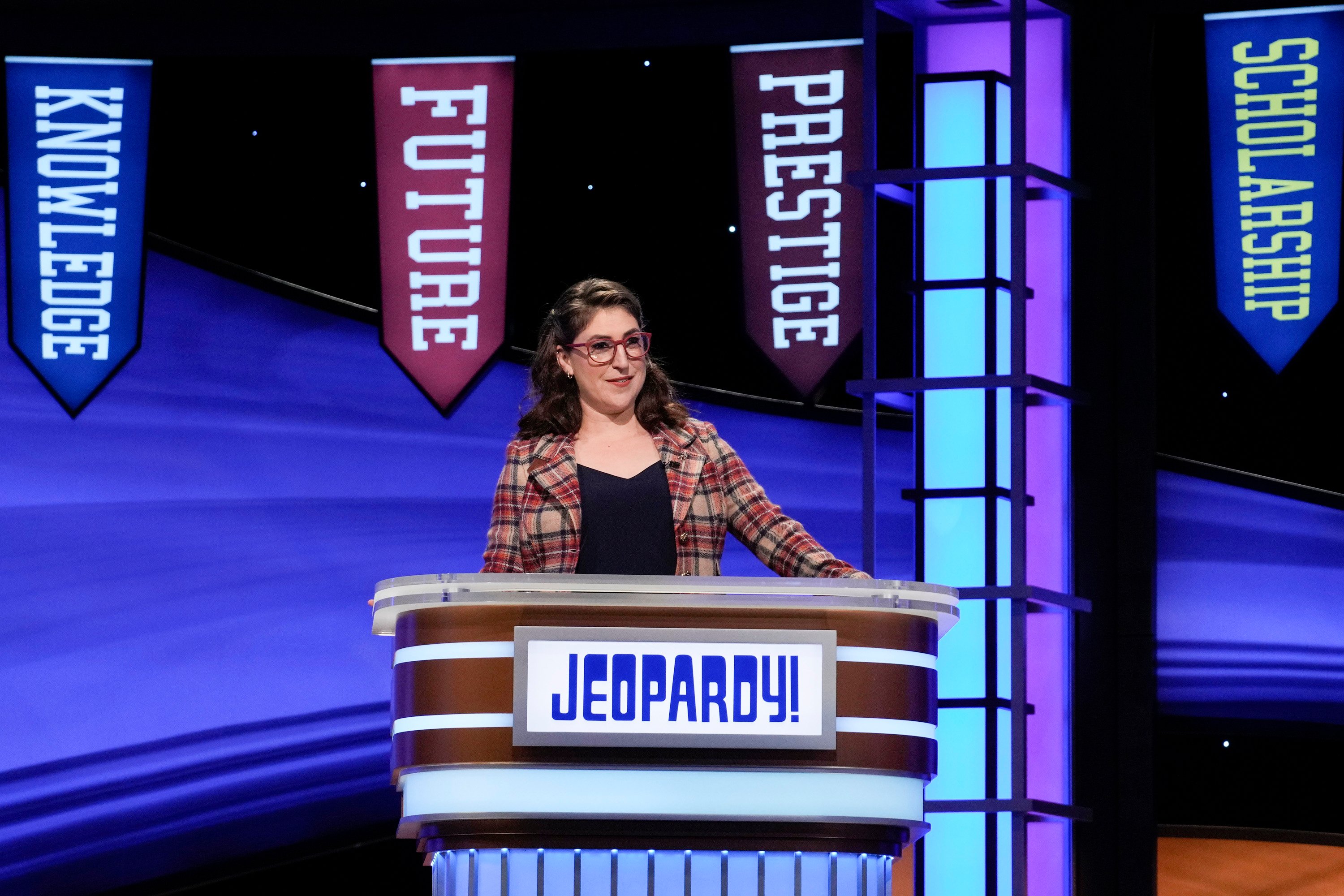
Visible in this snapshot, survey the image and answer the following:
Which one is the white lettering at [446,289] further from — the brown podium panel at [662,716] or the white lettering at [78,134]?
the brown podium panel at [662,716]

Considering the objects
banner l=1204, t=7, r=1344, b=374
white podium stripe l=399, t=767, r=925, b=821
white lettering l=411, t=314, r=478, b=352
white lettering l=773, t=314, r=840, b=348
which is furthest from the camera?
white lettering l=411, t=314, r=478, b=352

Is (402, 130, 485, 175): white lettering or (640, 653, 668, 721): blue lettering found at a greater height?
(402, 130, 485, 175): white lettering

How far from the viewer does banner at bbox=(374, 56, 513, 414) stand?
539 centimetres

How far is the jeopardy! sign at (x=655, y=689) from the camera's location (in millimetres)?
2211

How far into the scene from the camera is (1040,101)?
13.3 ft

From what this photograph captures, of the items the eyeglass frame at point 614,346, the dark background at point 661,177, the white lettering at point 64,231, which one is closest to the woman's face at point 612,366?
the eyeglass frame at point 614,346

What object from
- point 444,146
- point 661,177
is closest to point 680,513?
point 661,177

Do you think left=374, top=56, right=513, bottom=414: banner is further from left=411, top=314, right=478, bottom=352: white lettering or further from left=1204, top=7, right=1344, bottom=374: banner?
left=1204, top=7, right=1344, bottom=374: banner

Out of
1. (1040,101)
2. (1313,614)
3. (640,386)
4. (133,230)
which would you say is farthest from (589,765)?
(133,230)

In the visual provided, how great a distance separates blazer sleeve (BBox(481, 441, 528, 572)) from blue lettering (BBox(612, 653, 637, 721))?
1.34ft

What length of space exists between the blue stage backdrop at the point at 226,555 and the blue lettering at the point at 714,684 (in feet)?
9.92

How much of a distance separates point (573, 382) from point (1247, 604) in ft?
9.55

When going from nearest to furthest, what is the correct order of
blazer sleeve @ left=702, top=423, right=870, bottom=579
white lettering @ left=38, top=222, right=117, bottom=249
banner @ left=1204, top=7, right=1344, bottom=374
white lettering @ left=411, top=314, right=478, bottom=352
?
blazer sleeve @ left=702, top=423, right=870, bottom=579 → banner @ left=1204, top=7, right=1344, bottom=374 → white lettering @ left=411, top=314, right=478, bottom=352 → white lettering @ left=38, top=222, right=117, bottom=249

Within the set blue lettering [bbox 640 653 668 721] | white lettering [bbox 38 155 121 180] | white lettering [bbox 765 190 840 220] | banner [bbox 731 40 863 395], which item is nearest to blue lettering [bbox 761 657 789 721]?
blue lettering [bbox 640 653 668 721]
